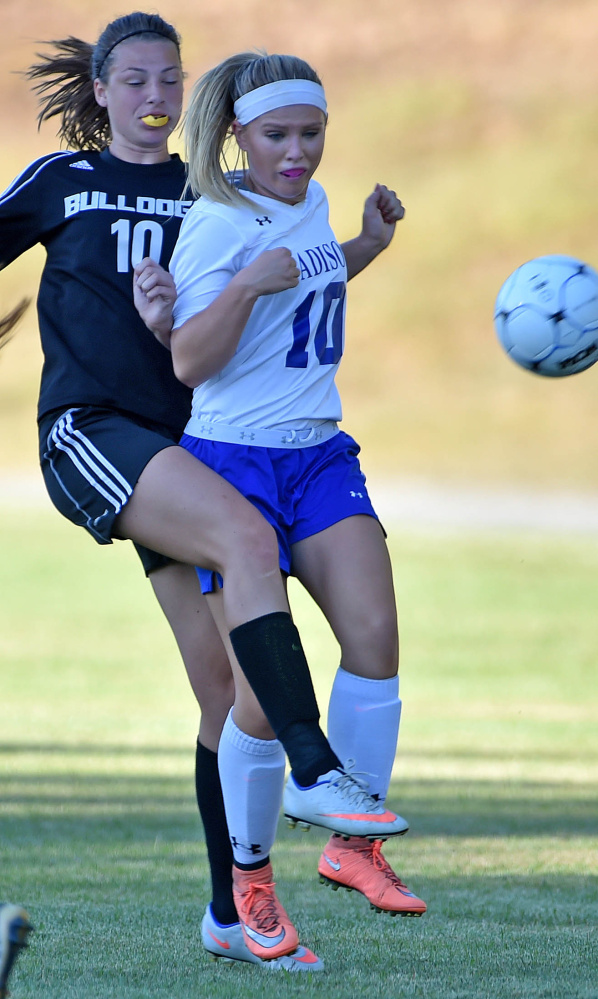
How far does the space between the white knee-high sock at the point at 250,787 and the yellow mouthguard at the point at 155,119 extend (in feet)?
4.78

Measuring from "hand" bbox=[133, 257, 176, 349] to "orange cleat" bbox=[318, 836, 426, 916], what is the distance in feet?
3.91

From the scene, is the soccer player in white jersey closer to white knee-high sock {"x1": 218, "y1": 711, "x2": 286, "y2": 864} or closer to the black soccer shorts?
white knee-high sock {"x1": 218, "y1": 711, "x2": 286, "y2": 864}

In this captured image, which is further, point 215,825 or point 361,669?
point 215,825

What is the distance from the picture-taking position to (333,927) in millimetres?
4035

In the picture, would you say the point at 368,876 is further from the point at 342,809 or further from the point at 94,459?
the point at 94,459

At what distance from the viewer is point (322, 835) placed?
652cm

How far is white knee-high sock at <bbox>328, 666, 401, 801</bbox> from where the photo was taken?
11.4ft

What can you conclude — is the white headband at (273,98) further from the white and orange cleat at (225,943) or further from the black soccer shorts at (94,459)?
the white and orange cleat at (225,943)

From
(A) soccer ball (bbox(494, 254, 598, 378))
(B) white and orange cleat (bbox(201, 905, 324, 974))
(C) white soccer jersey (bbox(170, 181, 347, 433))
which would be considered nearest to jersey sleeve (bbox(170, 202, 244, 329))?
→ (C) white soccer jersey (bbox(170, 181, 347, 433))

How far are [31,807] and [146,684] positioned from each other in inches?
287

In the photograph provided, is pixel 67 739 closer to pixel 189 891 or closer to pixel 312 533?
pixel 189 891

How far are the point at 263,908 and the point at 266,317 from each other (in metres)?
1.32

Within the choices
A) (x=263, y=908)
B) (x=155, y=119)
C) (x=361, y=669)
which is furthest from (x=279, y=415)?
(x=263, y=908)

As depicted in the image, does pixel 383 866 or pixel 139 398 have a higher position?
pixel 139 398
